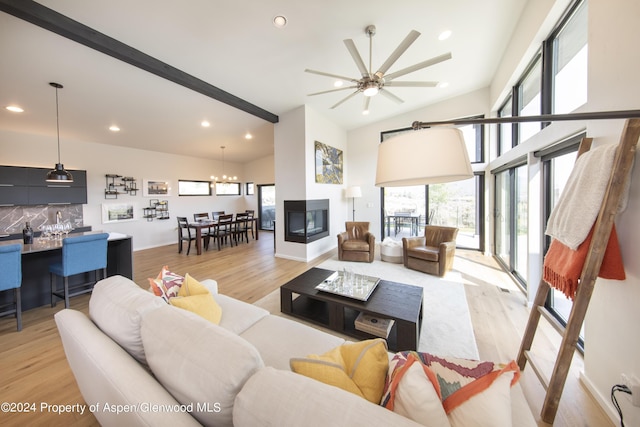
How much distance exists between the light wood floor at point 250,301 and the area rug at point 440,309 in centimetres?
11

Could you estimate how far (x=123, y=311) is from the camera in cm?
118

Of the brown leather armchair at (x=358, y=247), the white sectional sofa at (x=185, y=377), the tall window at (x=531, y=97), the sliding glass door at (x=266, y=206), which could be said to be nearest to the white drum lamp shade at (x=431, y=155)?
the white sectional sofa at (x=185, y=377)

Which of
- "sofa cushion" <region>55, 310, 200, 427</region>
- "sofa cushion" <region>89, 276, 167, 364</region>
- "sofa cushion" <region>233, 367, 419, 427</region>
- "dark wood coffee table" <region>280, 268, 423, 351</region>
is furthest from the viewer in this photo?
"dark wood coffee table" <region>280, 268, 423, 351</region>

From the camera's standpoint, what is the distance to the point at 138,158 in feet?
20.1

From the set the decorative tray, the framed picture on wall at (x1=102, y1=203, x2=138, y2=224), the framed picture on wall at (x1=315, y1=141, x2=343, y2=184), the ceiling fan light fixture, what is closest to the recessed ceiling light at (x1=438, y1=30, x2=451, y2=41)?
the ceiling fan light fixture

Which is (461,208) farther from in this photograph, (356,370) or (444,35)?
(356,370)

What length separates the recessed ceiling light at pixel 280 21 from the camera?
2.52 m

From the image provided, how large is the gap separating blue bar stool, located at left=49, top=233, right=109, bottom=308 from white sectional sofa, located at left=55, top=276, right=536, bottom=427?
6.38 ft

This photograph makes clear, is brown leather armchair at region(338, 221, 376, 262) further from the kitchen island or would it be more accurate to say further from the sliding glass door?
the sliding glass door

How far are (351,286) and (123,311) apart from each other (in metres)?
1.88

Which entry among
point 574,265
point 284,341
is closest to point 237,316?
point 284,341

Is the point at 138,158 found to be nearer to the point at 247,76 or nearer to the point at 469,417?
the point at 247,76

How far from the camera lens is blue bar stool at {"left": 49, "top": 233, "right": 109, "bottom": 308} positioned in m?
2.64

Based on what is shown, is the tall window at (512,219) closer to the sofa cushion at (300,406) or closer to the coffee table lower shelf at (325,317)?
the coffee table lower shelf at (325,317)
